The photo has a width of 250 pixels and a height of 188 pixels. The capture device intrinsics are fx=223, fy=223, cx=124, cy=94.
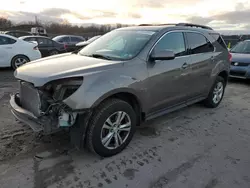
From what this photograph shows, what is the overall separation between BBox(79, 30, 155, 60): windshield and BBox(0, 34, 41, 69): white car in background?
5.75 metres

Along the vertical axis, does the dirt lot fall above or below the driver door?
below

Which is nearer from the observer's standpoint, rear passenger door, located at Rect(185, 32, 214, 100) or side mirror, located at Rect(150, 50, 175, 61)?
side mirror, located at Rect(150, 50, 175, 61)

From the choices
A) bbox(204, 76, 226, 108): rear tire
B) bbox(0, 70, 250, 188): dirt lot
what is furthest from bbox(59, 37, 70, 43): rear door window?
bbox(204, 76, 226, 108): rear tire

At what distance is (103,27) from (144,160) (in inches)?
1905

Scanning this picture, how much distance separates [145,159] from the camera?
3.08 m

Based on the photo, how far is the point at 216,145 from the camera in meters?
3.53

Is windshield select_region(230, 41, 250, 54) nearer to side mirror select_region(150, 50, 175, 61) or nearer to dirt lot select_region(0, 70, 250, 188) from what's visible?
dirt lot select_region(0, 70, 250, 188)

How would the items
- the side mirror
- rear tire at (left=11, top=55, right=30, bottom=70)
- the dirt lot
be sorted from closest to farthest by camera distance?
the dirt lot → the side mirror → rear tire at (left=11, top=55, right=30, bottom=70)

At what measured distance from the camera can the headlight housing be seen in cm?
266

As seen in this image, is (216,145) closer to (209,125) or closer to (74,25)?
(209,125)

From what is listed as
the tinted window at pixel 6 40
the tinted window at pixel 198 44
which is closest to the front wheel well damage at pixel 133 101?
the tinted window at pixel 198 44

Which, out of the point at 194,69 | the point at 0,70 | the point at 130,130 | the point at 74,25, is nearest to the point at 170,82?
the point at 194,69

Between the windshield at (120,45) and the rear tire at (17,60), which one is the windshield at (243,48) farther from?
the rear tire at (17,60)

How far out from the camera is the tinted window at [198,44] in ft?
13.8
